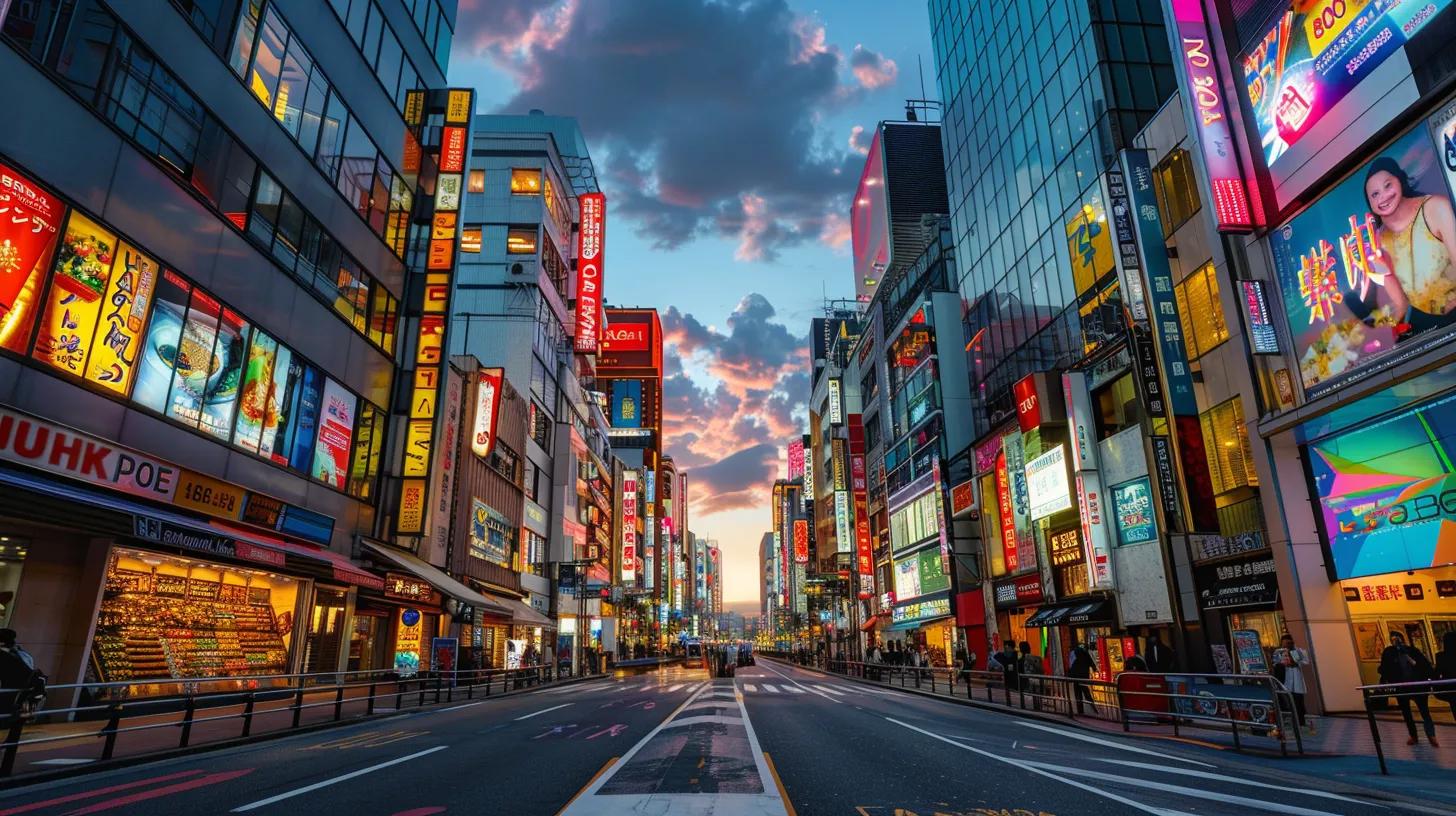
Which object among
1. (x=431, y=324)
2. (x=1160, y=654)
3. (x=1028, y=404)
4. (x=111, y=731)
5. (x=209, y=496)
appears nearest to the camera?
(x=111, y=731)

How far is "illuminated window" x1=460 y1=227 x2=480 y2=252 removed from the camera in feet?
173

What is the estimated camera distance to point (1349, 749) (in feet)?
40.7

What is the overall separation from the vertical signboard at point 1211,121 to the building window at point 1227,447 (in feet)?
18.8

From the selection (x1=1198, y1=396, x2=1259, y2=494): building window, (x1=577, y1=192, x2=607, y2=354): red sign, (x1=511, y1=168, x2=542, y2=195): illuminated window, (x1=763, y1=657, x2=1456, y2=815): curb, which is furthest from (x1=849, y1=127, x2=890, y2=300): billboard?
(x1=763, y1=657, x2=1456, y2=815): curb

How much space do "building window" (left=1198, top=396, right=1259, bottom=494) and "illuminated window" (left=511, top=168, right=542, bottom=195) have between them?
149ft

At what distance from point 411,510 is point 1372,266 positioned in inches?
1189

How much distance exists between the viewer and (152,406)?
55.8ft

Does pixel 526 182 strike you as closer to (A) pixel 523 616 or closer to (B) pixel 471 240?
(B) pixel 471 240

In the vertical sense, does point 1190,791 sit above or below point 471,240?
below

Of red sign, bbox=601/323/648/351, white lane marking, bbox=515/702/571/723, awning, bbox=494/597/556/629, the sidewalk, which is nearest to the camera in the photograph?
the sidewalk

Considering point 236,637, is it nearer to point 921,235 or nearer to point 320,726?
point 320,726

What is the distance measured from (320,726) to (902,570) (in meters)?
44.7

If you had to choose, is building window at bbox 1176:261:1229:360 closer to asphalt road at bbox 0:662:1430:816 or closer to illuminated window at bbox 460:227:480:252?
asphalt road at bbox 0:662:1430:816

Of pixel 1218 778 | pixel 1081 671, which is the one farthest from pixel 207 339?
pixel 1081 671
